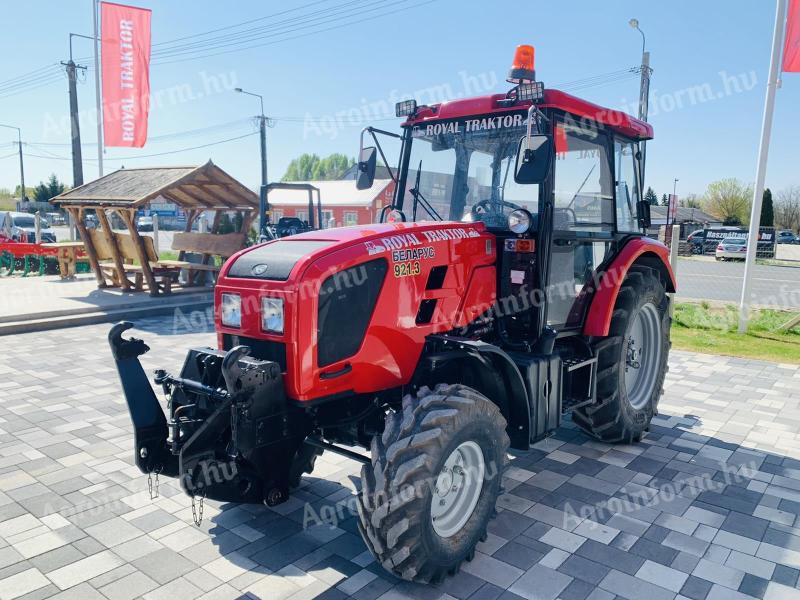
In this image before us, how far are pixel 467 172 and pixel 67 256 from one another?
1298 cm

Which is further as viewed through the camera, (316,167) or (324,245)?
(316,167)

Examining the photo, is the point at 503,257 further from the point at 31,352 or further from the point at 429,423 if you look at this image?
the point at 31,352

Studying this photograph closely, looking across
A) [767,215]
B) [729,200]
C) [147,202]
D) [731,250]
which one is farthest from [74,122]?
[729,200]

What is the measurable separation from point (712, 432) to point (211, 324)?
24.7 ft

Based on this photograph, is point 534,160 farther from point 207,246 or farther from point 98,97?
point 98,97

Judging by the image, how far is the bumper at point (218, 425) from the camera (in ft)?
9.55

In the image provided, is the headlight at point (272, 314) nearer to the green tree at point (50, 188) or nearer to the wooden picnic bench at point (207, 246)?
the wooden picnic bench at point (207, 246)

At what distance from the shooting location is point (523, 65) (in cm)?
424

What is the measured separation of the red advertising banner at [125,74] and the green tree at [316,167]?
218 ft

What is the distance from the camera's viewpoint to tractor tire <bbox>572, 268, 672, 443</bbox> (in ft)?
15.4

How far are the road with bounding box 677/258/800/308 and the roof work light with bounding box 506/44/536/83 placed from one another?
34.0 feet

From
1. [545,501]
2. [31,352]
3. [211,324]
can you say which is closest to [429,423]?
[545,501]

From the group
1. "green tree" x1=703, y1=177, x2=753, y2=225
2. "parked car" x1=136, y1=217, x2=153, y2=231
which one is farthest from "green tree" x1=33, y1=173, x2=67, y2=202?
"green tree" x1=703, y1=177, x2=753, y2=225

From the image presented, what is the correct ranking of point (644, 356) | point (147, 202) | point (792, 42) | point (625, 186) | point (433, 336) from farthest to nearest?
point (147, 202), point (792, 42), point (644, 356), point (625, 186), point (433, 336)
